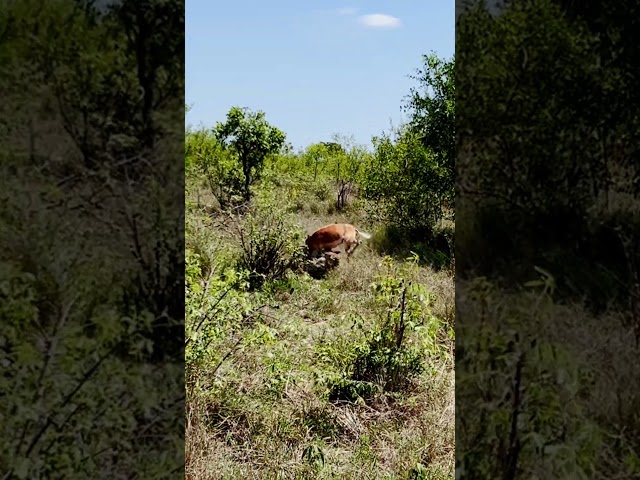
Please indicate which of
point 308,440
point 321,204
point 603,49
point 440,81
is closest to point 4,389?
point 603,49

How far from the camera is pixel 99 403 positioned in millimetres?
1563

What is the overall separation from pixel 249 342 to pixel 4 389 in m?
2.38

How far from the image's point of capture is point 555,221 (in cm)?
156

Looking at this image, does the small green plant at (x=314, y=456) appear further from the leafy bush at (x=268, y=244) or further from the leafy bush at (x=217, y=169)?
the leafy bush at (x=217, y=169)

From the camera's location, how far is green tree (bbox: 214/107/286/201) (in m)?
10.1

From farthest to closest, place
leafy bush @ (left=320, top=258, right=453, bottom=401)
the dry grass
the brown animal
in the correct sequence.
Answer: the brown animal, leafy bush @ (left=320, top=258, right=453, bottom=401), the dry grass

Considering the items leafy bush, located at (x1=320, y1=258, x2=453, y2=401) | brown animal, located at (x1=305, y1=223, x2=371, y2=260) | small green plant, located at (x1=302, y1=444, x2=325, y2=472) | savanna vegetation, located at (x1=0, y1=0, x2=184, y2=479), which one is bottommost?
small green plant, located at (x1=302, y1=444, x2=325, y2=472)

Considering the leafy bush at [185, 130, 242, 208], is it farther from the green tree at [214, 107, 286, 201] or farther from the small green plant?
the small green plant

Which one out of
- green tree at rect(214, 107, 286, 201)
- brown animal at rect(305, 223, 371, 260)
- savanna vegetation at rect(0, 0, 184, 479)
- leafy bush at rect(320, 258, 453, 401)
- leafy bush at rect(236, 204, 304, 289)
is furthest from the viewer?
green tree at rect(214, 107, 286, 201)

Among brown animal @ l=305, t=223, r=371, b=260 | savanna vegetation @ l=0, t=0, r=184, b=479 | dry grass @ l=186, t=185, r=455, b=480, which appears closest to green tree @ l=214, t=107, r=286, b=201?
brown animal @ l=305, t=223, r=371, b=260

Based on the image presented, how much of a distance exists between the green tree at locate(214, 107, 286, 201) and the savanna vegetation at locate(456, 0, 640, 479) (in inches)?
335

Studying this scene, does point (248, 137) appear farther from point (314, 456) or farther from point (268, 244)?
point (314, 456)

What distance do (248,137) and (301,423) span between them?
700 centimetres

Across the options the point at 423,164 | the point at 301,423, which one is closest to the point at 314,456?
the point at 301,423
